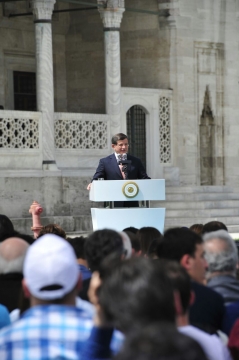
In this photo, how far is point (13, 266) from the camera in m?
5.60

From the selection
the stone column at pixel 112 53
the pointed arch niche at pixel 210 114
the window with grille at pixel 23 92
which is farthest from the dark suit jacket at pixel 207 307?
the window with grille at pixel 23 92

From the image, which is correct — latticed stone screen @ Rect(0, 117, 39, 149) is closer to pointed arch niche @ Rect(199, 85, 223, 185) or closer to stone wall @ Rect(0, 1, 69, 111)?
stone wall @ Rect(0, 1, 69, 111)

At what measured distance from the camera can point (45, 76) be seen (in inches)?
784

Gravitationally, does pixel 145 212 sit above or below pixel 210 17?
below

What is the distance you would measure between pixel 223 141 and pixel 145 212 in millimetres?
10200

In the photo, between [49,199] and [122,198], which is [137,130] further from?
[122,198]

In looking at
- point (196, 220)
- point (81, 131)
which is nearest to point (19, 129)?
point (81, 131)

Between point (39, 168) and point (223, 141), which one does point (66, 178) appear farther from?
point (223, 141)

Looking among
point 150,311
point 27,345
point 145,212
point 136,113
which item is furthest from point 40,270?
point 136,113

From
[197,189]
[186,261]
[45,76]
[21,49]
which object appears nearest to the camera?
[186,261]

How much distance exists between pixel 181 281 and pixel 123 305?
0.78 m

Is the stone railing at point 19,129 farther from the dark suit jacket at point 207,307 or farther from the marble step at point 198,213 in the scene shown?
the dark suit jacket at point 207,307

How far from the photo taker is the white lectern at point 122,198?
1274cm

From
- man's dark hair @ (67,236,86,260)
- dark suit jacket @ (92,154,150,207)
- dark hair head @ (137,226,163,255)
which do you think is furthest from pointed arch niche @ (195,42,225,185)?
man's dark hair @ (67,236,86,260)
